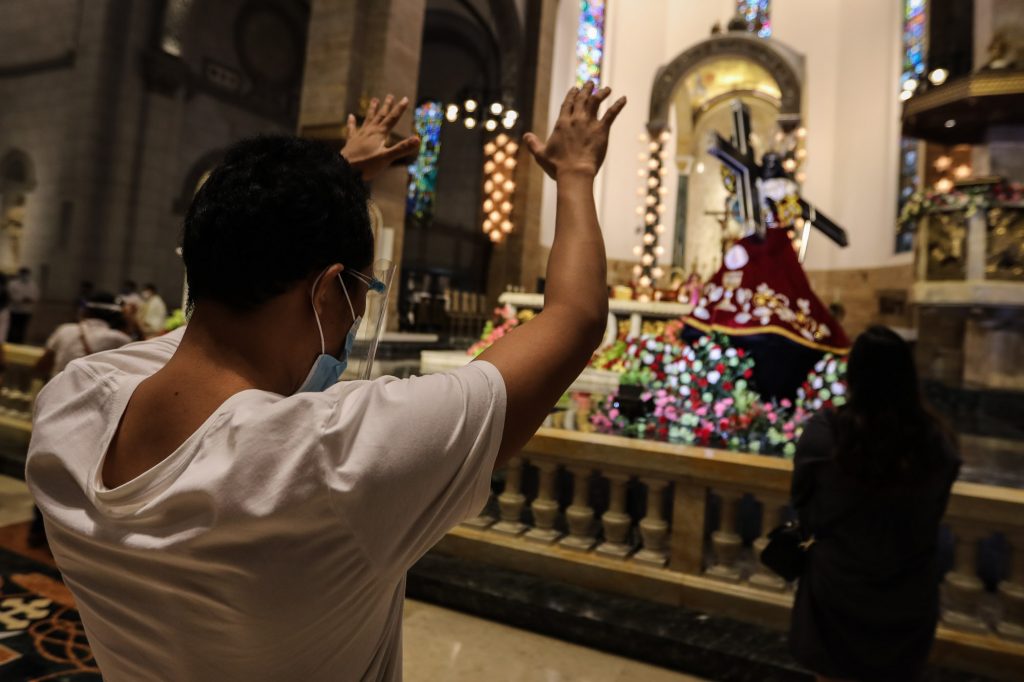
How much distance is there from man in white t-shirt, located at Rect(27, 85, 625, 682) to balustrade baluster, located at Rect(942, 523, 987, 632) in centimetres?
258

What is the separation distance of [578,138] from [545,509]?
2.69 m

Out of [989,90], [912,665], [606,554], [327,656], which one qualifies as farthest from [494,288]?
[327,656]

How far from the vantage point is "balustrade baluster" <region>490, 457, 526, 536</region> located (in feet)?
11.5

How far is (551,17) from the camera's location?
668 inches

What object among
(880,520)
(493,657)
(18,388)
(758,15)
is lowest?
(493,657)

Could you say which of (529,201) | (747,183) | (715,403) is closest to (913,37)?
(529,201)

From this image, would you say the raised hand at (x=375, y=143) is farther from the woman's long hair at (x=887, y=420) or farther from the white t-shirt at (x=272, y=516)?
the woman's long hair at (x=887, y=420)

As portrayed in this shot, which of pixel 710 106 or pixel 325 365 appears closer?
pixel 325 365

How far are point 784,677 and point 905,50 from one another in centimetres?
1656

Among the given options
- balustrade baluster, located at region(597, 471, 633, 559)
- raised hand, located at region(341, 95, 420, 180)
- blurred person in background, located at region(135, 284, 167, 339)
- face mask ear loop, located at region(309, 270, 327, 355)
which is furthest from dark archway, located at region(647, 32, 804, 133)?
face mask ear loop, located at region(309, 270, 327, 355)

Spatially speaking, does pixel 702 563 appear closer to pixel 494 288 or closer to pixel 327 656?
pixel 327 656

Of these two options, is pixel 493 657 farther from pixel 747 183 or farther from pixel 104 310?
pixel 747 183

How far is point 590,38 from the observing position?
18.7m

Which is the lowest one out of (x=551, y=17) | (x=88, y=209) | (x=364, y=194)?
(x=364, y=194)
